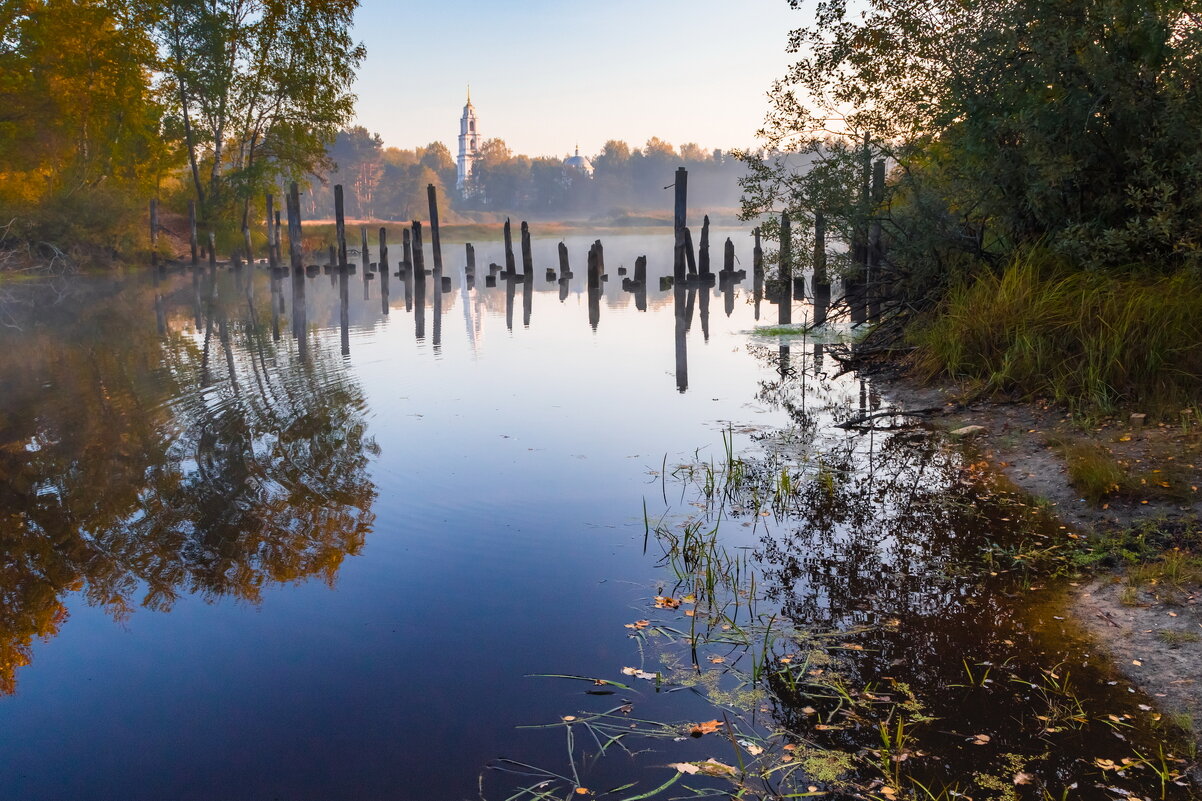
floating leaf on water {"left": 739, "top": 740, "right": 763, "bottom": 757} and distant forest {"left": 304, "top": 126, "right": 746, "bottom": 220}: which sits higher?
distant forest {"left": 304, "top": 126, "right": 746, "bottom": 220}

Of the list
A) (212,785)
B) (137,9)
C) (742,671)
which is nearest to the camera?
(212,785)

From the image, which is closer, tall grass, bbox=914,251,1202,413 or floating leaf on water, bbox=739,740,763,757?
floating leaf on water, bbox=739,740,763,757

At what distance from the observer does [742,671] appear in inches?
153

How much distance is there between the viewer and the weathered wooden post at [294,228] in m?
29.5

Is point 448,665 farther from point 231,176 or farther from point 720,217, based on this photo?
point 720,217

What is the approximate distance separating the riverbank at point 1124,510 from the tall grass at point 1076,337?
348 millimetres

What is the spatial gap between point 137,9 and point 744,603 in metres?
34.9

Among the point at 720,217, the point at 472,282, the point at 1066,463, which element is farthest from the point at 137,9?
the point at 720,217

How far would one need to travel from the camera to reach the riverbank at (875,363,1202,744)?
12.5 feet

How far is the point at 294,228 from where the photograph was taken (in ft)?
102

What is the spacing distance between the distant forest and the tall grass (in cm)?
9682

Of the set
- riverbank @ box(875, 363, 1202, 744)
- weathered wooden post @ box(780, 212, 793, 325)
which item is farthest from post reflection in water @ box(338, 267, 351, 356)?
riverbank @ box(875, 363, 1202, 744)

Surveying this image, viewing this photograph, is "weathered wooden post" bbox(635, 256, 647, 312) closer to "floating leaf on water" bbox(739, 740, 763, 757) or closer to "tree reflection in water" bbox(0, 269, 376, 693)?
"tree reflection in water" bbox(0, 269, 376, 693)

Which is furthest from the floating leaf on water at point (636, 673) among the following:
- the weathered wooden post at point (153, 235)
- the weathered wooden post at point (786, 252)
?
the weathered wooden post at point (153, 235)
